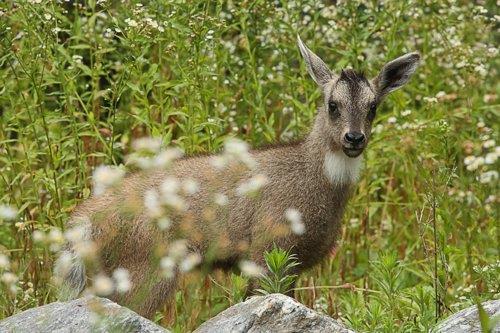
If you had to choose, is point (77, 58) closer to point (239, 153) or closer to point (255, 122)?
point (255, 122)

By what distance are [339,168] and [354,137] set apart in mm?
314

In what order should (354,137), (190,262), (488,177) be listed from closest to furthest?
(190,262) → (488,177) → (354,137)

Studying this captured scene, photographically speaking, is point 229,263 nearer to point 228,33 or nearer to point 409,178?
point 409,178

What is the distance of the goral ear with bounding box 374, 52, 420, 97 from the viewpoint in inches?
321

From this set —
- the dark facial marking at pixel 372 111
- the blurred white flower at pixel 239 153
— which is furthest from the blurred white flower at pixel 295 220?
the dark facial marking at pixel 372 111

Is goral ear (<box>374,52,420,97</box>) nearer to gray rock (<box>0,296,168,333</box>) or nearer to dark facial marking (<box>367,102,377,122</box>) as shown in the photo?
dark facial marking (<box>367,102,377,122</box>)

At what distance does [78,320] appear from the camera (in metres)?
5.45

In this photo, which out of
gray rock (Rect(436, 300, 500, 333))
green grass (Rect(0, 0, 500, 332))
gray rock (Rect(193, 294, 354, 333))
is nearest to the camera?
gray rock (Rect(193, 294, 354, 333))

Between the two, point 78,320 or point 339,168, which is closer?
point 78,320

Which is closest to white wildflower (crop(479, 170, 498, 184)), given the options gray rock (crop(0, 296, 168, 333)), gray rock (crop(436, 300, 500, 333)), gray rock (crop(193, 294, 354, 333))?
gray rock (crop(436, 300, 500, 333))

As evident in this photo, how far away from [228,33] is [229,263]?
149 inches

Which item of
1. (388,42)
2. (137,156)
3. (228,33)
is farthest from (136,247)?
(228,33)

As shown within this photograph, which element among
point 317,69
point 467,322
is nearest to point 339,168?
point 317,69

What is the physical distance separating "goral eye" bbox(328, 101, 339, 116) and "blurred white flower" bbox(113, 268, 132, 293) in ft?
5.96
